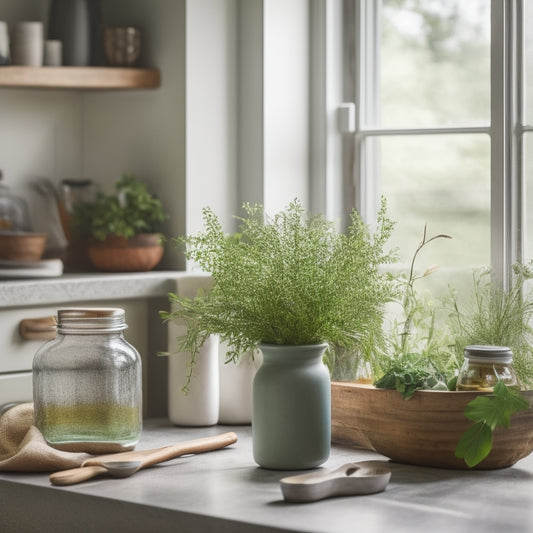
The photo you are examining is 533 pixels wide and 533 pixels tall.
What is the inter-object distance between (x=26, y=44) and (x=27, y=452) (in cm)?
116

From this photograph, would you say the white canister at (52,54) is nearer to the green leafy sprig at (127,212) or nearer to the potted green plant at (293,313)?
the green leafy sprig at (127,212)

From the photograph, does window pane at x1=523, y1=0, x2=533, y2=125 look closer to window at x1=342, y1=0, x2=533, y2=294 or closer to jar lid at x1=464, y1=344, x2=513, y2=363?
window at x1=342, y1=0, x2=533, y2=294

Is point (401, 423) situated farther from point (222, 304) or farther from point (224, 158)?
point (224, 158)

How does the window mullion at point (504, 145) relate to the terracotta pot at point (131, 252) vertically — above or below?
above

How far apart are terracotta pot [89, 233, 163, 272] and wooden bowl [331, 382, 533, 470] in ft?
2.78

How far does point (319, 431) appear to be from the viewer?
186 cm

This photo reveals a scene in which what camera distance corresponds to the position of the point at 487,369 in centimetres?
184

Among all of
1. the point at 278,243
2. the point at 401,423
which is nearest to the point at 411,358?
the point at 401,423

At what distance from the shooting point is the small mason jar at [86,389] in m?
1.93

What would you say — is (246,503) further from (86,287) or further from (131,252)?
(131,252)

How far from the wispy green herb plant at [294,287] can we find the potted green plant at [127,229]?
0.69 meters

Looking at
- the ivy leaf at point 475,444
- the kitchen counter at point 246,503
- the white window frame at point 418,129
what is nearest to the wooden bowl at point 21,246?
the white window frame at point 418,129

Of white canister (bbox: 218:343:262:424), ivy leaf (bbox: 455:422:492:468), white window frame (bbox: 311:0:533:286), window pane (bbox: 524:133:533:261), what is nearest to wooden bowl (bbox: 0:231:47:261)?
white canister (bbox: 218:343:262:424)

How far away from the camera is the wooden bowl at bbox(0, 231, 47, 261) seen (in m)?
2.54
